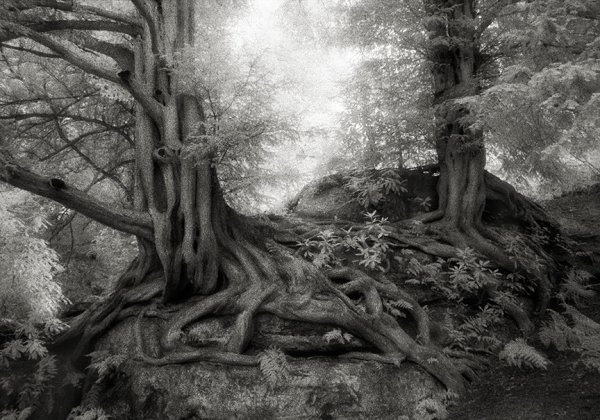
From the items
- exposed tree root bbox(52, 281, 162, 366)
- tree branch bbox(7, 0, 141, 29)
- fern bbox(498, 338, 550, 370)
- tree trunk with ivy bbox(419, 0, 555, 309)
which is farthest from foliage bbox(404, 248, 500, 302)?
tree branch bbox(7, 0, 141, 29)

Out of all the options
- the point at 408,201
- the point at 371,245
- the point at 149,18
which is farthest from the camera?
the point at 408,201

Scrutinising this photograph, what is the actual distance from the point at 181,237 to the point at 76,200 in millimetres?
1383

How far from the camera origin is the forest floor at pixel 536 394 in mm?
3692

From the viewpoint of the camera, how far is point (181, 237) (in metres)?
5.65

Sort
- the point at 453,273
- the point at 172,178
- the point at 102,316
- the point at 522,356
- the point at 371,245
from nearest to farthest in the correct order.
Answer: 1. the point at 522,356
2. the point at 102,316
3. the point at 172,178
4. the point at 453,273
5. the point at 371,245

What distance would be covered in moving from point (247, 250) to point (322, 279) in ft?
3.95

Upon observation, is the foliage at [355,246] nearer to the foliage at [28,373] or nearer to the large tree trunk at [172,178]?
the large tree trunk at [172,178]

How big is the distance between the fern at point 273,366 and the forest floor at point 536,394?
5.97 feet

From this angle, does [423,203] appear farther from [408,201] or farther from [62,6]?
[62,6]

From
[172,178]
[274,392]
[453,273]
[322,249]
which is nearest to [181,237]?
[172,178]

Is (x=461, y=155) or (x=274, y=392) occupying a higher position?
(x=461, y=155)

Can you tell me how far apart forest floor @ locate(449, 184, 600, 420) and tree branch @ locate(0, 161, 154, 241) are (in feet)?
14.5

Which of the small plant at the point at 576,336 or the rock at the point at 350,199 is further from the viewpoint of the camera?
the rock at the point at 350,199

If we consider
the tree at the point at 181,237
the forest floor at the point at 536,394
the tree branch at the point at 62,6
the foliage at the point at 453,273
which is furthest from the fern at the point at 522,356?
the tree branch at the point at 62,6
